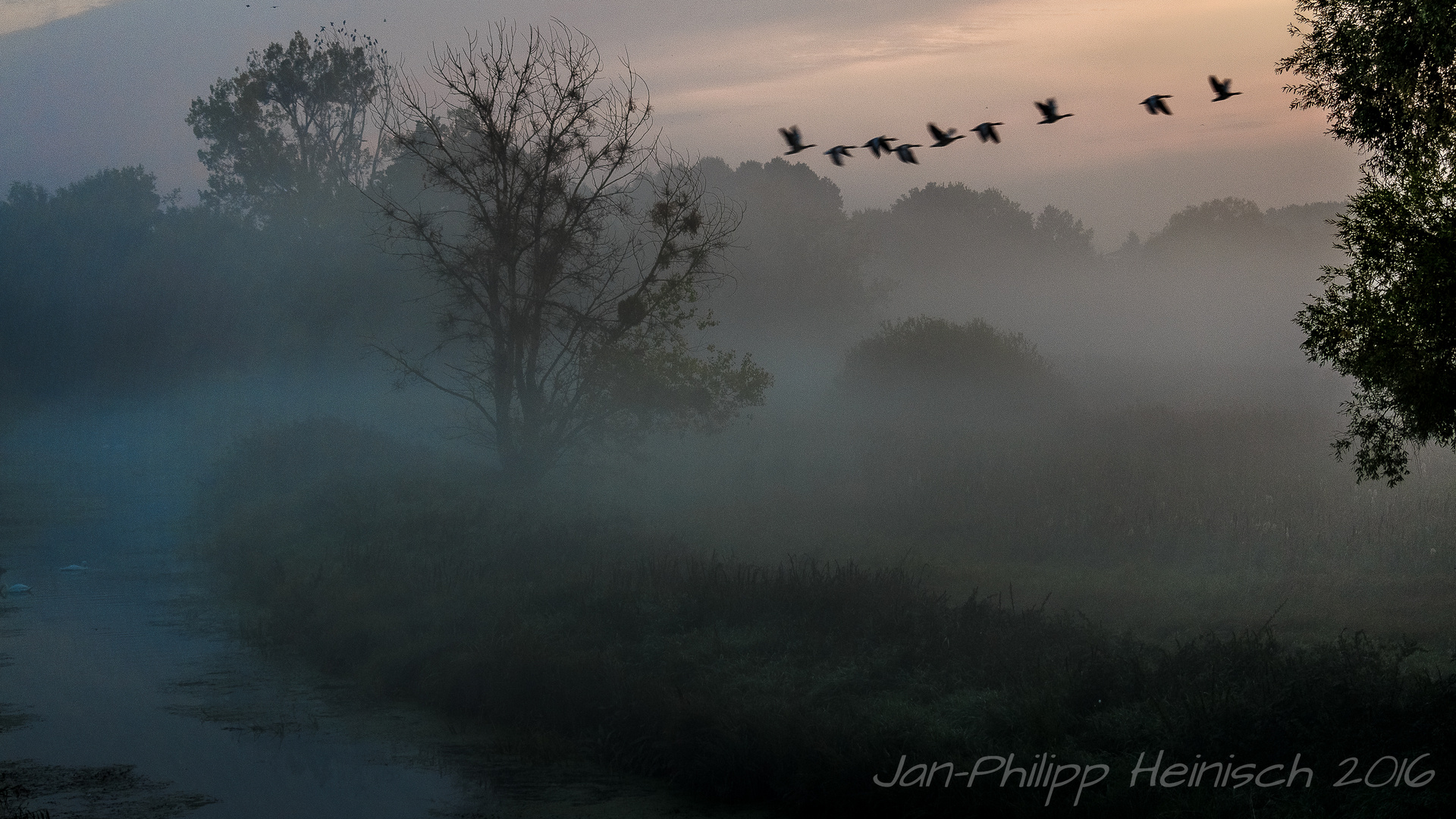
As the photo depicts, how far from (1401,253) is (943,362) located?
2909 cm

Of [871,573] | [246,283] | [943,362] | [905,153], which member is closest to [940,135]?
[905,153]

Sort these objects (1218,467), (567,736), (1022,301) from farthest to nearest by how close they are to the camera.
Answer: (1022,301)
(1218,467)
(567,736)

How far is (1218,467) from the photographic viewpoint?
25797 mm

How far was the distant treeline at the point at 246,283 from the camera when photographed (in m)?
44.5

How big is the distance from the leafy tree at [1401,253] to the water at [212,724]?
26.5 ft

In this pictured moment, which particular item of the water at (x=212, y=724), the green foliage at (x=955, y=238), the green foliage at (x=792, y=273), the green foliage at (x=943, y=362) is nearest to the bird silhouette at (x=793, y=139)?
the water at (x=212, y=724)

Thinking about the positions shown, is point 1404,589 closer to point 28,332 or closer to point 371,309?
point 371,309

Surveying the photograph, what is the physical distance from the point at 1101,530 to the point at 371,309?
30219mm

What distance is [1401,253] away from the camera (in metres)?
11.0

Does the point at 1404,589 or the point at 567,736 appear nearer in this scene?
the point at 567,736

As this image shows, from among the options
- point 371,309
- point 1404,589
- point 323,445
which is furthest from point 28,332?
point 1404,589

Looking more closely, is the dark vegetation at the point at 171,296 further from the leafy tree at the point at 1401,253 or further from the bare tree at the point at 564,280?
the leafy tree at the point at 1401,253

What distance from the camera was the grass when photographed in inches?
406

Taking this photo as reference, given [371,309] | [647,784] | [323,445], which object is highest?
[371,309]
